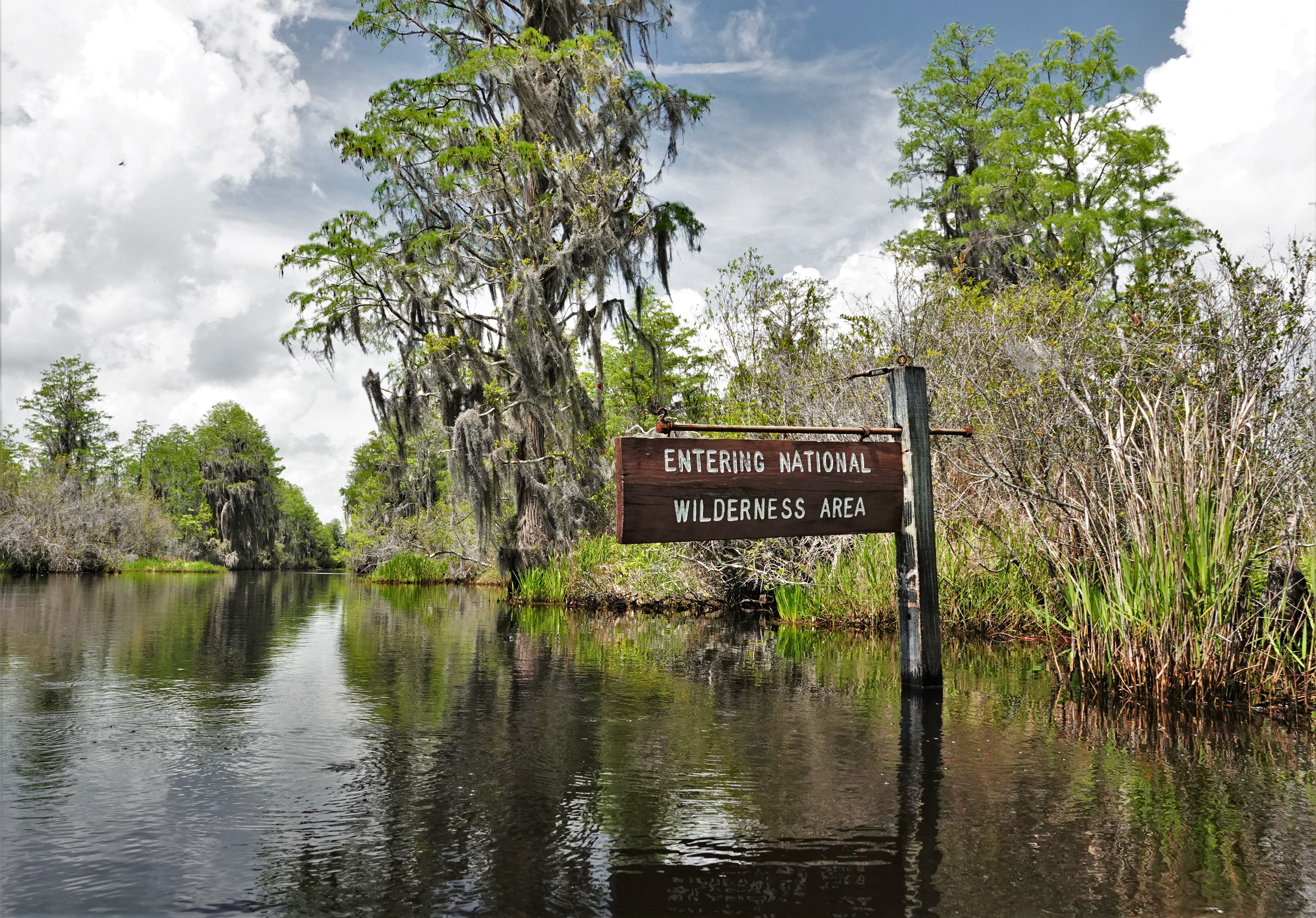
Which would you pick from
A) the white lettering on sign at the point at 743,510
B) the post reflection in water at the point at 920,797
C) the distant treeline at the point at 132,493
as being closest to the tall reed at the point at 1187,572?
the post reflection in water at the point at 920,797

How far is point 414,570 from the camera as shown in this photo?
3278 centimetres

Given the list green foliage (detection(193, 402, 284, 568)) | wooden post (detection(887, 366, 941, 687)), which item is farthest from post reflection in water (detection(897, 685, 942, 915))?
green foliage (detection(193, 402, 284, 568))

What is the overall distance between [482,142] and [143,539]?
39.4 meters

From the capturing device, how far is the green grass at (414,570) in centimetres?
3228

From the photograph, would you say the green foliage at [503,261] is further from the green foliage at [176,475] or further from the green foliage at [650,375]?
the green foliage at [176,475]

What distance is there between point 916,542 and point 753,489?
1470 mm

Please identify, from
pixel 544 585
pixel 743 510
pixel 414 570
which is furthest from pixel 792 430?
pixel 414 570

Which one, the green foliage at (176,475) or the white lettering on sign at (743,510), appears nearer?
the white lettering on sign at (743,510)

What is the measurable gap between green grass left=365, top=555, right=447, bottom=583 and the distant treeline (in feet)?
57.1

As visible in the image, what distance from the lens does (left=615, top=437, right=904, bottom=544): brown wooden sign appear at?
5.62 m

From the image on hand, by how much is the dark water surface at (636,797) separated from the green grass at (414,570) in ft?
79.7

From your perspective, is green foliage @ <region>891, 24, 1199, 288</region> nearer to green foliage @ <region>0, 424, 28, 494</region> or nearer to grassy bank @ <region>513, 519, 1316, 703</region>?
grassy bank @ <region>513, 519, 1316, 703</region>

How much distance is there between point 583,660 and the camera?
9102mm

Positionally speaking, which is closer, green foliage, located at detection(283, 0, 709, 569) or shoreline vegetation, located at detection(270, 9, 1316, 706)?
shoreline vegetation, located at detection(270, 9, 1316, 706)
